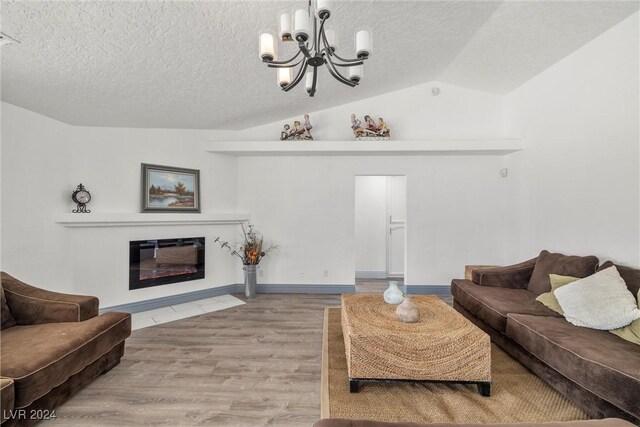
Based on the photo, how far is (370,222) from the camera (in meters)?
5.92

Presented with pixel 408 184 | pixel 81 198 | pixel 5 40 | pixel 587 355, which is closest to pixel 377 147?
pixel 408 184

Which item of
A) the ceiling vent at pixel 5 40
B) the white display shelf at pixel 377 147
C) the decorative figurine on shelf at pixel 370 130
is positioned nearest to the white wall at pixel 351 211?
the white display shelf at pixel 377 147

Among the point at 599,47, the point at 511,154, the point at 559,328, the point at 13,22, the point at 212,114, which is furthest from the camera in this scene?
the point at 511,154

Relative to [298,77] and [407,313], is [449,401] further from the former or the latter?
[298,77]

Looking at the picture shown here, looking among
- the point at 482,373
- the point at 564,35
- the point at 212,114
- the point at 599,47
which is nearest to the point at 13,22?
the point at 212,114

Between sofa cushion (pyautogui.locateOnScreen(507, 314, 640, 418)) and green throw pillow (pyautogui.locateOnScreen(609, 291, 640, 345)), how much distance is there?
0.04 meters

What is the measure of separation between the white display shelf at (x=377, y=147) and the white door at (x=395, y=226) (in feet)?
4.80

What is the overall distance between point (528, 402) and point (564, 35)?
11.6 feet

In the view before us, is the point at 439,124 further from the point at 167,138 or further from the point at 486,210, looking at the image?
the point at 167,138

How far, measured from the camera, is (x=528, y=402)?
1.89 m

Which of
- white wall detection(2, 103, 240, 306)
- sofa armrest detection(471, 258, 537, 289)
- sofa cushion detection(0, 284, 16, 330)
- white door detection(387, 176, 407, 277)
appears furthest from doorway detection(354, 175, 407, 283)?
sofa cushion detection(0, 284, 16, 330)

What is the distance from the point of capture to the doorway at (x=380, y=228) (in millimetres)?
5832

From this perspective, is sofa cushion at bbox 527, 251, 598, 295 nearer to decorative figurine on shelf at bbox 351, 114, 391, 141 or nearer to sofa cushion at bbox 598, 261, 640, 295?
sofa cushion at bbox 598, 261, 640, 295

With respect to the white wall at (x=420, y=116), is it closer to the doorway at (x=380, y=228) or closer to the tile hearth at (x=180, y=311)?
the doorway at (x=380, y=228)
